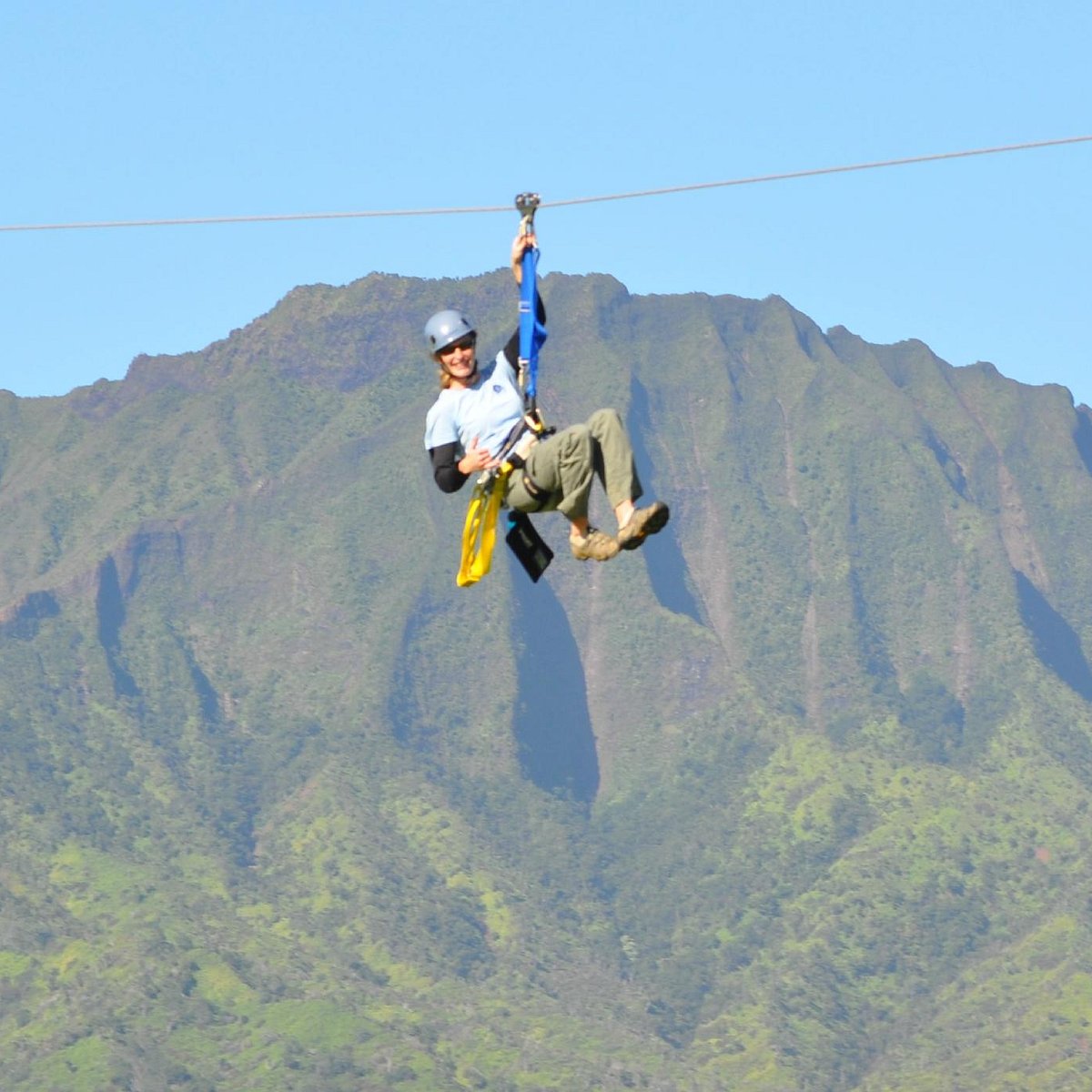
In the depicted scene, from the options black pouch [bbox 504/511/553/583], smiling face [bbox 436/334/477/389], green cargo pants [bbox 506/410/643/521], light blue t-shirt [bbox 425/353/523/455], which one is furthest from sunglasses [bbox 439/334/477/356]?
black pouch [bbox 504/511/553/583]

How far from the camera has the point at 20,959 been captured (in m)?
193

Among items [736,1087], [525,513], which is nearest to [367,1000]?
[736,1087]

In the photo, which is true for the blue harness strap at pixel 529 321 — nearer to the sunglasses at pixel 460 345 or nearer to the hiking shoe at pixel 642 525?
the sunglasses at pixel 460 345

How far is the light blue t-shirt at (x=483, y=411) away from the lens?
21.6 m

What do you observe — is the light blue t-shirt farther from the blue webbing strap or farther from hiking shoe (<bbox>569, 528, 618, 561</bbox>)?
hiking shoe (<bbox>569, 528, 618, 561</bbox>)

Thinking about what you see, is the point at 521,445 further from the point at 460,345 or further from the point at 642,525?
the point at 642,525

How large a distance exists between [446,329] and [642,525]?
2.51 m

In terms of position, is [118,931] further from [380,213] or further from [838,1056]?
[380,213]

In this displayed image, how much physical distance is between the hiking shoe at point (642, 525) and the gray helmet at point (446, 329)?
225cm

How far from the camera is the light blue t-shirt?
21.6 meters

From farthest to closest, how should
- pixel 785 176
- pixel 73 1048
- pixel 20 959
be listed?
1. pixel 20 959
2. pixel 73 1048
3. pixel 785 176

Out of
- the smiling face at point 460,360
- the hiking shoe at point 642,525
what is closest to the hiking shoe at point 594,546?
the hiking shoe at point 642,525

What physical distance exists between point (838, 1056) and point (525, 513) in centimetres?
18341

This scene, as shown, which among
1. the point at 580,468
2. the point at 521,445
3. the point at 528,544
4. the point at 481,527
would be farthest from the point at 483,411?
the point at 528,544
